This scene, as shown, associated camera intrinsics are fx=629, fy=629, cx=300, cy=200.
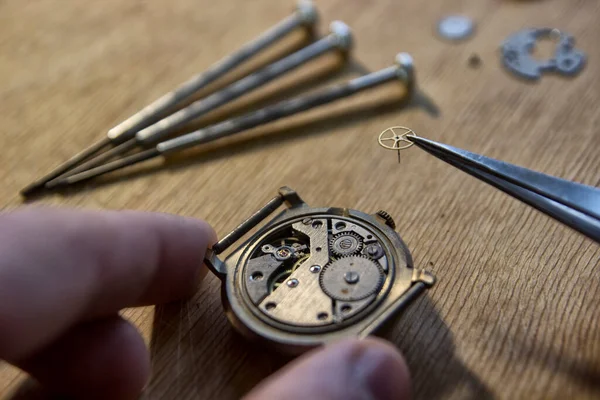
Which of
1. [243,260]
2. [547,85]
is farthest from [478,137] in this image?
[243,260]

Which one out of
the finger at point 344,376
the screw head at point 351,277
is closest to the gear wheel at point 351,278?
the screw head at point 351,277

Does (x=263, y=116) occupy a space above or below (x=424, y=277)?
above

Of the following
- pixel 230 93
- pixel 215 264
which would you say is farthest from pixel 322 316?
pixel 230 93

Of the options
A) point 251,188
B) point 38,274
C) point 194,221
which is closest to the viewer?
point 38,274

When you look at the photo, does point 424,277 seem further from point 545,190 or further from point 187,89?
point 187,89

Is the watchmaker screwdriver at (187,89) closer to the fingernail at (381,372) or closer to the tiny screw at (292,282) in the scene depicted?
the tiny screw at (292,282)

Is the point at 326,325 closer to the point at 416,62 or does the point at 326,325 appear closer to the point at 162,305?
the point at 162,305
